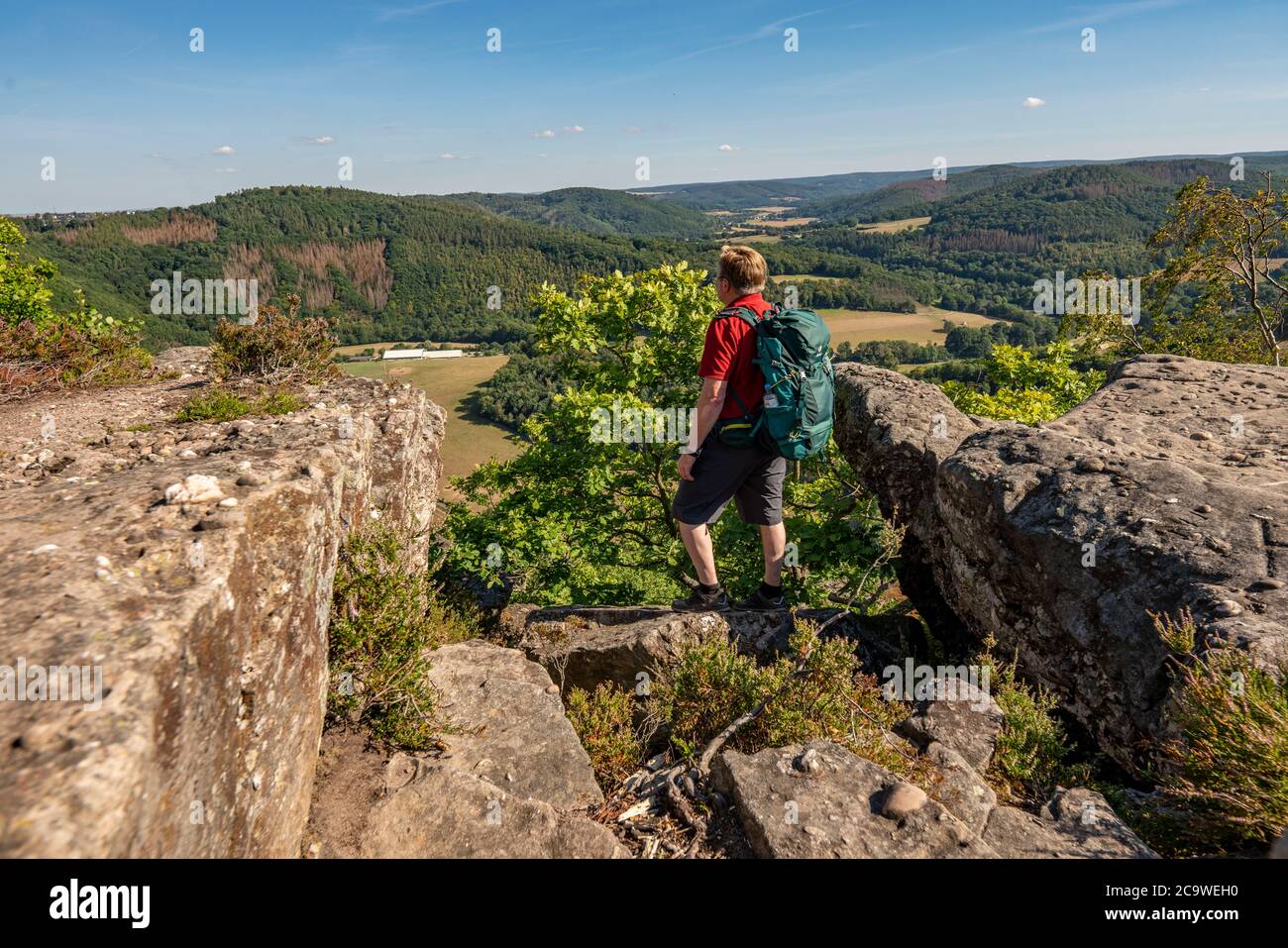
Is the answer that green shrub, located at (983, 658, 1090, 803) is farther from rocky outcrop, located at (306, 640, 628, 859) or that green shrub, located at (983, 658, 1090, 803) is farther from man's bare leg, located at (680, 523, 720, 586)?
rocky outcrop, located at (306, 640, 628, 859)

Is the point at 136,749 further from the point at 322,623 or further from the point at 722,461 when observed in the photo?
the point at 722,461

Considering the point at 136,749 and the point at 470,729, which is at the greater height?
the point at 136,749

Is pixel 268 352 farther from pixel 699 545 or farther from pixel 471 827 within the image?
pixel 471 827

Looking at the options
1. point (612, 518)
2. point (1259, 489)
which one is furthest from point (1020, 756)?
point (612, 518)

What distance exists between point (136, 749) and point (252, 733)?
102cm

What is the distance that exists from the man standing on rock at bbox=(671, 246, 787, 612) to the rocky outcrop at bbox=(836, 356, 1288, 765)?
6.42 ft

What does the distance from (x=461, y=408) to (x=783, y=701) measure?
7524cm

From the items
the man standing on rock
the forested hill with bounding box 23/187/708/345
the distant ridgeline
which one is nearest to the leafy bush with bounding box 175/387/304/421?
the man standing on rock

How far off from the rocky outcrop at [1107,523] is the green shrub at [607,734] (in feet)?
11.3

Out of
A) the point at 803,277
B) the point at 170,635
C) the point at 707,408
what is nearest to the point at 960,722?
the point at 707,408

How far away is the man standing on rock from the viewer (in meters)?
5.66
